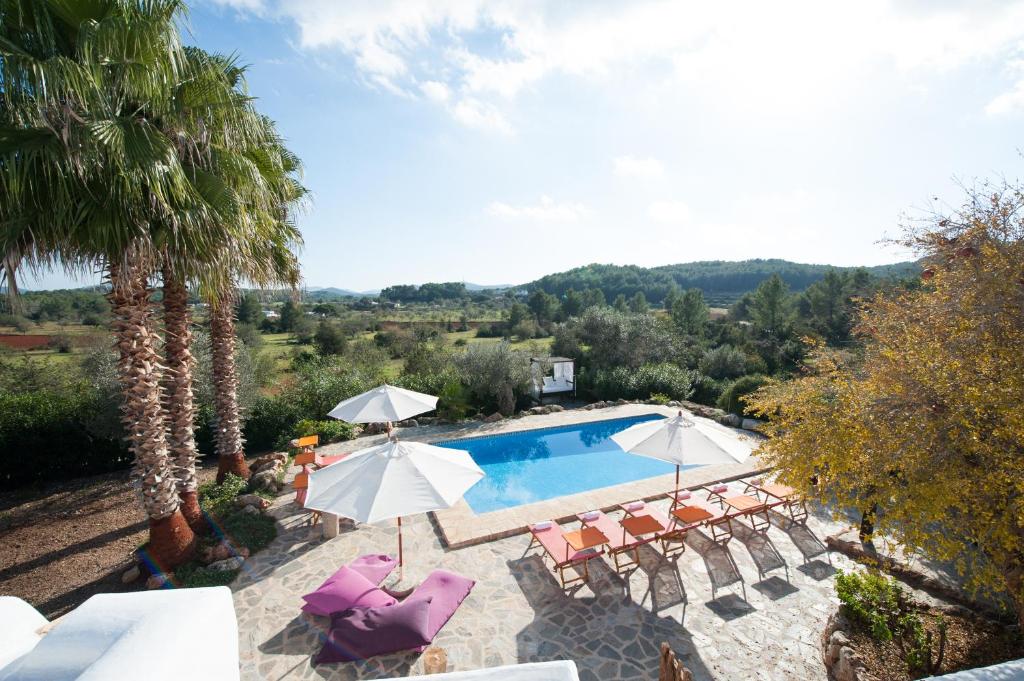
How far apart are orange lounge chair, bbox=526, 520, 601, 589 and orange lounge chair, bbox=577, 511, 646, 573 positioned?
1.04 ft

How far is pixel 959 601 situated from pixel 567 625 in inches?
208

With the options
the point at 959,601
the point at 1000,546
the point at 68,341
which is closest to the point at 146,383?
the point at 1000,546

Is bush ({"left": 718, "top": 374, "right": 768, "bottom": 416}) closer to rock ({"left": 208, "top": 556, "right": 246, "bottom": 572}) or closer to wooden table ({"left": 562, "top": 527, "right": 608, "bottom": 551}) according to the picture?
wooden table ({"left": 562, "top": 527, "right": 608, "bottom": 551})

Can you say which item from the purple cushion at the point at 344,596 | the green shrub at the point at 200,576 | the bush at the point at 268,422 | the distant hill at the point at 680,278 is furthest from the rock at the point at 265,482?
the distant hill at the point at 680,278

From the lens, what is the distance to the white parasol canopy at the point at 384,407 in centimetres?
941

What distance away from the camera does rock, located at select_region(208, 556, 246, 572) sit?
22.1 ft

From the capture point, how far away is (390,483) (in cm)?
549

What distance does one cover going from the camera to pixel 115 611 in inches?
107

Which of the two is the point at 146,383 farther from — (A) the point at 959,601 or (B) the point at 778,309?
(B) the point at 778,309

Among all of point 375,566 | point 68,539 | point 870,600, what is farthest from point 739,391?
point 68,539

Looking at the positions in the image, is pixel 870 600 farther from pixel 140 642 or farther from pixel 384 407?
pixel 384 407

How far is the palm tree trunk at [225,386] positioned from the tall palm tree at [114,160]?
3067 millimetres

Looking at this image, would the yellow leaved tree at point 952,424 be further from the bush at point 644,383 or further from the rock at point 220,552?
the bush at point 644,383

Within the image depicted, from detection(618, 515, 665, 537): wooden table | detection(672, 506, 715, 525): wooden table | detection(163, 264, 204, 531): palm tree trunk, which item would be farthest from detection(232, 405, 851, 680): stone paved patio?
detection(163, 264, 204, 531): palm tree trunk
